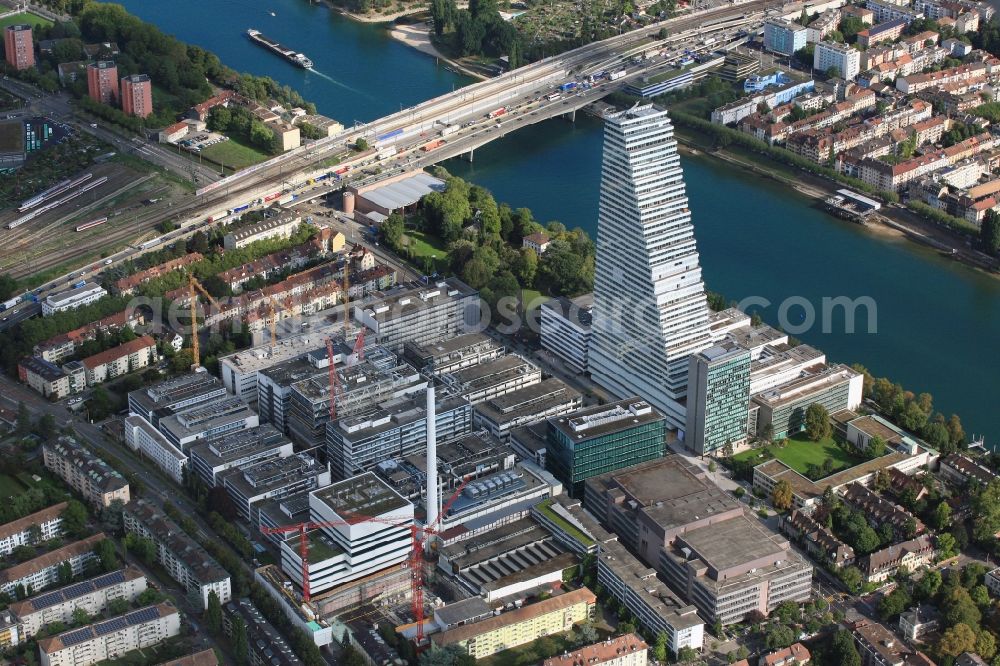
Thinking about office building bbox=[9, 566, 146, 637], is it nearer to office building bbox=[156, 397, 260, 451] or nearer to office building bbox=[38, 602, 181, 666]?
office building bbox=[38, 602, 181, 666]

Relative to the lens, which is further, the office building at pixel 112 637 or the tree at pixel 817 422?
the tree at pixel 817 422

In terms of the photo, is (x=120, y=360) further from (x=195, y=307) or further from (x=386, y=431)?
(x=386, y=431)

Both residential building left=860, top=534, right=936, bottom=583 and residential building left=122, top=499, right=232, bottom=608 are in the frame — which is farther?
residential building left=860, top=534, right=936, bottom=583

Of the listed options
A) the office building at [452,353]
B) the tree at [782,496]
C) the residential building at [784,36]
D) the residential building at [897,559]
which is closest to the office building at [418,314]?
the office building at [452,353]

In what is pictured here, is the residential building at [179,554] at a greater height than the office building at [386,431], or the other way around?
the office building at [386,431]

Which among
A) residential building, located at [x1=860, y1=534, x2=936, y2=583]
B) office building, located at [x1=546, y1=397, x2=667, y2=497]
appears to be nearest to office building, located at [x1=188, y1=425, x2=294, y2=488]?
office building, located at [x1=546, y1=397, x2=667, y2=497]

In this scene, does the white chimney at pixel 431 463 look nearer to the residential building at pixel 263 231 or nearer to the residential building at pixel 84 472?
the residential building at pixel 84 472

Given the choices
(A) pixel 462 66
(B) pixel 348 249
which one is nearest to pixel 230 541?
(B) pixel 348 249
